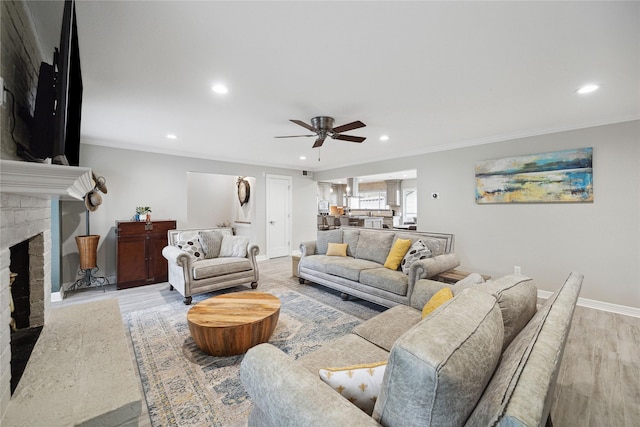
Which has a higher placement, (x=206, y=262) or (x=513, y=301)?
(x=513, y=301)

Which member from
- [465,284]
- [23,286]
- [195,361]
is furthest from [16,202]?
[465,284]

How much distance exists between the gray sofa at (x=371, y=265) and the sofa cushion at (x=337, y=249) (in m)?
0.08

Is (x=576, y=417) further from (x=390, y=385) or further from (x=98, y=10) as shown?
(x=98, y=10)

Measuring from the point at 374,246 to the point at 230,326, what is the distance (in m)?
2.41

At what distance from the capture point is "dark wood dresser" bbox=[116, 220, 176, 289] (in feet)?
13.5

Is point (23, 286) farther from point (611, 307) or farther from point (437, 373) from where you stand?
point (611, 307)

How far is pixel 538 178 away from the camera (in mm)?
3695

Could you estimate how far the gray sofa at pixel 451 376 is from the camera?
2.22ft

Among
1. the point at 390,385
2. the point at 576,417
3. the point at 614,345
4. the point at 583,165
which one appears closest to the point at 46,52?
the point at 390,385

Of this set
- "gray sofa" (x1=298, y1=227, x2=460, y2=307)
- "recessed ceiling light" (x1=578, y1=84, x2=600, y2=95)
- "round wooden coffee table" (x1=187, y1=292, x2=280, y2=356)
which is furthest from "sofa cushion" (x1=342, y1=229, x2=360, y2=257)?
"recessed ceiling light" (x1=578, y1=84, x2=600, y2=95)

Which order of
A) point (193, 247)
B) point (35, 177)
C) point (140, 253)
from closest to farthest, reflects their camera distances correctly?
point (35, 177) → point (193, 247) → point (140, 253)

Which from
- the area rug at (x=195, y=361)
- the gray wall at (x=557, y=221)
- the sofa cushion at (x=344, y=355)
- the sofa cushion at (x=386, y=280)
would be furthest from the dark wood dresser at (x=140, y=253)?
the gray wall at (x=557, y=221)

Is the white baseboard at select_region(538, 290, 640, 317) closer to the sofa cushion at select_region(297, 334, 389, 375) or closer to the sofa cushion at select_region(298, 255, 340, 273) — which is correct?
the sofa cushion at select_region(298, 255, 340, 273)

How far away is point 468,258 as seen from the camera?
4383 mm
